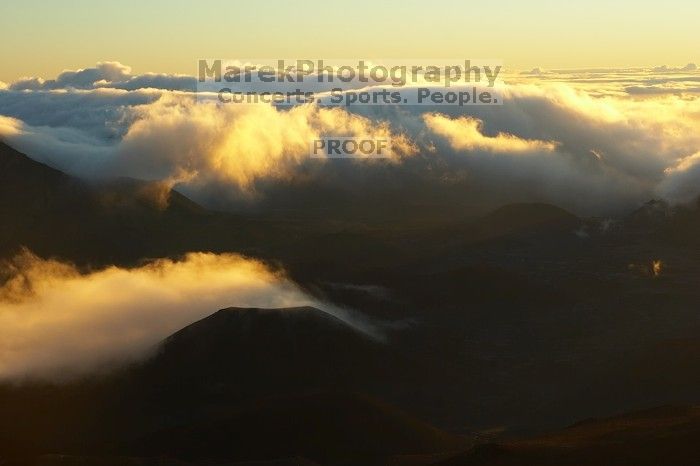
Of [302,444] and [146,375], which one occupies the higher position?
[146,375]


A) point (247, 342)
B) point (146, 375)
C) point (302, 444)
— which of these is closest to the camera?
point (302, 444)

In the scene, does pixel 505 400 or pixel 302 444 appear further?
pixel 505 400

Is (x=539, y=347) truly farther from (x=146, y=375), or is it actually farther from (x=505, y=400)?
(x=146, y=375)

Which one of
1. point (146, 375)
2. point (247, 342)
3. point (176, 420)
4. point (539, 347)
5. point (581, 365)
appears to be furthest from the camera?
point (539, 347)

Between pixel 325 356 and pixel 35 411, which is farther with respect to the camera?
pixel 325 356

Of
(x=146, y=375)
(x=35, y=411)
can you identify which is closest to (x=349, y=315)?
(x=146, y=375)

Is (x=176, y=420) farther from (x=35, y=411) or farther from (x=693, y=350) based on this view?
(x=693, y=350)

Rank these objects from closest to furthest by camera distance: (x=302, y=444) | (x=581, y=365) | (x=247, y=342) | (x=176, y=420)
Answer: (x=302, y=444) → (x=176, y=420) → (x=247, y=342) → (x=581, y=365)

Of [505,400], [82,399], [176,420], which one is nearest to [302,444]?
[176,420]

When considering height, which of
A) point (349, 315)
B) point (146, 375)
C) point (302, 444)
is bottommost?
Result: point (302, 444)
